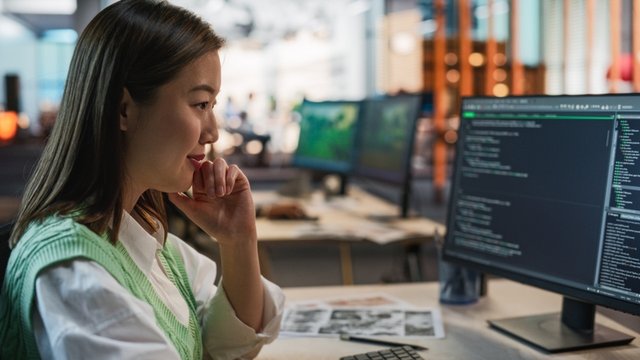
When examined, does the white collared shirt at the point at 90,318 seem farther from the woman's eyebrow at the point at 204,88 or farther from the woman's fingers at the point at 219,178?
the woman's fingers at the point at 219,178

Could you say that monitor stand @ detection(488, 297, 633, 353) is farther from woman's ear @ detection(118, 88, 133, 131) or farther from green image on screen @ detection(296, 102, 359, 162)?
green image on screen @ detection(296, 102, 359, 162)

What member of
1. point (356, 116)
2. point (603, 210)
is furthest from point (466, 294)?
point (356, 116)

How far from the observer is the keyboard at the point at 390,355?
1288 mm

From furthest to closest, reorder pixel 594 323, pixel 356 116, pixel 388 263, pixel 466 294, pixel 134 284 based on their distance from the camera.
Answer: pixel 388 263, pixel 356 116, pixel 466 294, pixel 594 323, pixel 134 284

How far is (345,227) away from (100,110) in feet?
6.30

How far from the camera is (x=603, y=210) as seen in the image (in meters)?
1.31

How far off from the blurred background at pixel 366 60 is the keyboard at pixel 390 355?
5464 mm

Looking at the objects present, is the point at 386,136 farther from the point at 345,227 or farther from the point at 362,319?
the point at 362,319

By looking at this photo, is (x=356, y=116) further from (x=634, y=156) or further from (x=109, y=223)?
(x=109, y=223)

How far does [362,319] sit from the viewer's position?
161 centimetres

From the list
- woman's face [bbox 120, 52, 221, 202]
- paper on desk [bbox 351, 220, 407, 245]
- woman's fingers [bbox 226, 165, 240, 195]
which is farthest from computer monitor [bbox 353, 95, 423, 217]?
woman's face [bbox 120, 52, 221, 202]

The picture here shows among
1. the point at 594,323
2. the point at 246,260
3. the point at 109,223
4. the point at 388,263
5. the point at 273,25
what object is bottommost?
the point at 388,263

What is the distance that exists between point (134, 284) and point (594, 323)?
98 cm

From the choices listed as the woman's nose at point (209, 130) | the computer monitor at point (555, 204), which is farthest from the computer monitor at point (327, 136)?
the woman's nose at point (209, 130)
